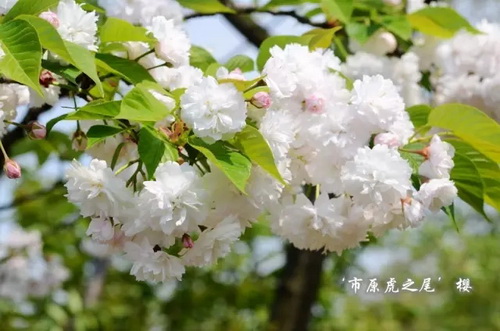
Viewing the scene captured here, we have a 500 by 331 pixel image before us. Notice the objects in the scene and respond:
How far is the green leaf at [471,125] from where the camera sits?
924mm

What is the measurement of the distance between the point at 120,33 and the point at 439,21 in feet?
2.37

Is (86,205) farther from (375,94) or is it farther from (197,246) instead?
(375,94)

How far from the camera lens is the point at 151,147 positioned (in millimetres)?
774

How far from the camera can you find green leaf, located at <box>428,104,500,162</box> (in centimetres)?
92

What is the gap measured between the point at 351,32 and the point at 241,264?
215 centimetres

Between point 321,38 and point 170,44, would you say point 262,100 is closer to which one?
point 170,44

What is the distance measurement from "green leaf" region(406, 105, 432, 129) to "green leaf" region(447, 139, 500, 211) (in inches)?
2.2

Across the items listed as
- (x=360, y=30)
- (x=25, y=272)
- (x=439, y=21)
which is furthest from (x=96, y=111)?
(x=25, y=272)

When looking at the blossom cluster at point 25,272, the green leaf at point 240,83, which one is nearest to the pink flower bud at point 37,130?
the green leaf at point 240,83

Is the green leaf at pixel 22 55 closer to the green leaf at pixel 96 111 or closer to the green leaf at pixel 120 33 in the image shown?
the green leaf at pixel 96 111

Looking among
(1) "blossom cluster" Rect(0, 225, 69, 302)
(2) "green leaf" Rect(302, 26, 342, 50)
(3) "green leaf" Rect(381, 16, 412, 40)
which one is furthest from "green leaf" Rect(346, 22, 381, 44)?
(1) "blossom cluster" Rect(0, 225, 69, 302)

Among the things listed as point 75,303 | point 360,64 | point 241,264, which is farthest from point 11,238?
point 360,64

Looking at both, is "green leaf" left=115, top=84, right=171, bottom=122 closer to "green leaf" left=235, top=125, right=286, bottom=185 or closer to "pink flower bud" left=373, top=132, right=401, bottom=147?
"green leaf" left=235, top=125, right=286, bottom=185

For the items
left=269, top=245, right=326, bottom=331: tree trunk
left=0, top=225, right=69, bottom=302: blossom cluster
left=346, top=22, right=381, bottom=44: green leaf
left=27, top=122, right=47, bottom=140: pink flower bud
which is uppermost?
left=27, top=122, right=47, bottom=140: pink flower bud
